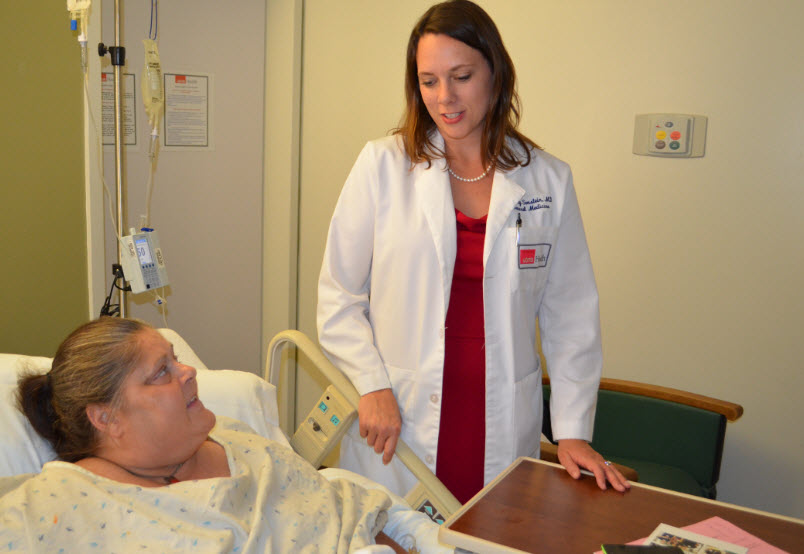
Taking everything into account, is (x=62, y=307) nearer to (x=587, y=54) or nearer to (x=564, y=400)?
(x=564, y=400)

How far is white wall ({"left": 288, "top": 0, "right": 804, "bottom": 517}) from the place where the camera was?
8.63 feet

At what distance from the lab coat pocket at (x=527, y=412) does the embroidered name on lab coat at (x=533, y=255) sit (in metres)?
0.27

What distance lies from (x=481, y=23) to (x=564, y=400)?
89 centimetres

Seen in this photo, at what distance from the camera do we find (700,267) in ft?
9.19

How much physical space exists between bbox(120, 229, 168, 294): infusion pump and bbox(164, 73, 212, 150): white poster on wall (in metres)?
1.15

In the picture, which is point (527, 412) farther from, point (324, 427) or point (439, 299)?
Answer: point (324, 427)

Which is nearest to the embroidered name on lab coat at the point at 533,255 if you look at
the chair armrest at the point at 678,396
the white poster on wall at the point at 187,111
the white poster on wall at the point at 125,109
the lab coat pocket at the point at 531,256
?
the lab coat pocket at the point at 531,256

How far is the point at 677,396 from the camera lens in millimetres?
2730

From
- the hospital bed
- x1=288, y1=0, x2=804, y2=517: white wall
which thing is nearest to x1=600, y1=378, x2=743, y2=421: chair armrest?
x1=288, y1=0, x2=804, y2=517: white wall

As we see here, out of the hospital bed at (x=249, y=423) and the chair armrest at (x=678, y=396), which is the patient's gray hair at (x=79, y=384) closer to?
the hospital bed at (x=249, y=423)

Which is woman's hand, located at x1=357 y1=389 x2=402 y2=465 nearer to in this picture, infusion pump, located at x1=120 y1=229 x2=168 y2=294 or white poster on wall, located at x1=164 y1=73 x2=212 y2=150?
infusion pump, located at x1=120 y1=229 x2=168 y2=294

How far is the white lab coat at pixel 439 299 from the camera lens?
1.84 m

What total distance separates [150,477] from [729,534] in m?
1.06

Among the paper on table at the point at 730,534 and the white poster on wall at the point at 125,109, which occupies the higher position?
the white poster on wall at the point at 125,109
